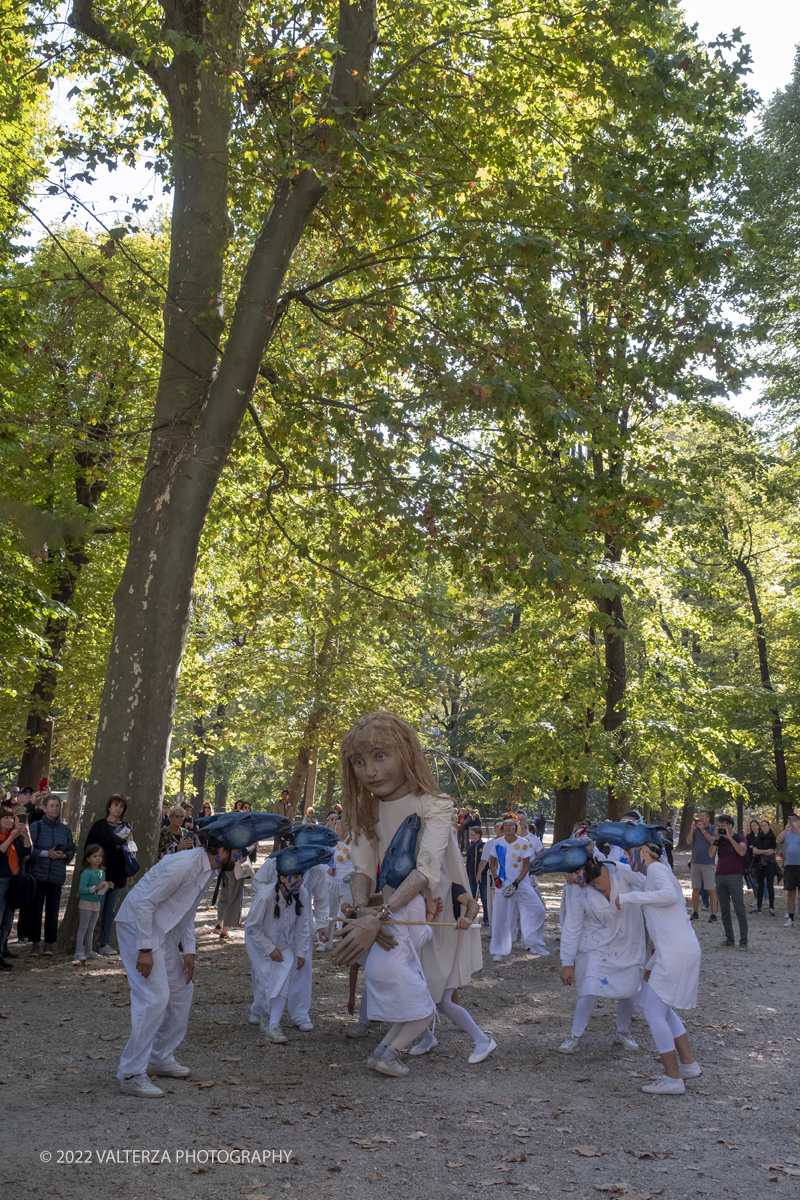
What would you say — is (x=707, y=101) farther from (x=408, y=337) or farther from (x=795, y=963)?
(x=795, y=963)

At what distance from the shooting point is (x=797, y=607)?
115 feet

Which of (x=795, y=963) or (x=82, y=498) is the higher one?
(x=82, y=498)

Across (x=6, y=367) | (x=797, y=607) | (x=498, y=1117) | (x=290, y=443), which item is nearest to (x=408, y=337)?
(x=290, y=443)

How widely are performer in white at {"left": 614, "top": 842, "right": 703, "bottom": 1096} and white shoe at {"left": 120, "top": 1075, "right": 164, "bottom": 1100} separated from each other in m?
3.38

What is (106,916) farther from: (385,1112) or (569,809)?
(569,809)

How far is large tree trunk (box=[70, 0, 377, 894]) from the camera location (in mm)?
10867

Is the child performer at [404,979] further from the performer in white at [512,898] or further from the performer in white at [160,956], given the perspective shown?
the performer in white at [512,898]

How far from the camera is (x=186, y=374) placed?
12.1 meters

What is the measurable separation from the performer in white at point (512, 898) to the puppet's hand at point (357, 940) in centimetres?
774

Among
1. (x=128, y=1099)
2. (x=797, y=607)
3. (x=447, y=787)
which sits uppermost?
→ (x=797, y=607)

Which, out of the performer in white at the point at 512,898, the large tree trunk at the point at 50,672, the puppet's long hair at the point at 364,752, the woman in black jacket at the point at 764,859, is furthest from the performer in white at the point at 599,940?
the large tree trunk at the point at 50,672

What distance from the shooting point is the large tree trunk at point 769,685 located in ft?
113

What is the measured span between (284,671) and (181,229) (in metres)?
16.3

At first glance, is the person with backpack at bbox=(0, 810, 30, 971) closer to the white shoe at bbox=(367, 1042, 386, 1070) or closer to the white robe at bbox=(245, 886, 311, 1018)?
the white robe at bbox=(245, 886, 311, 1018)
